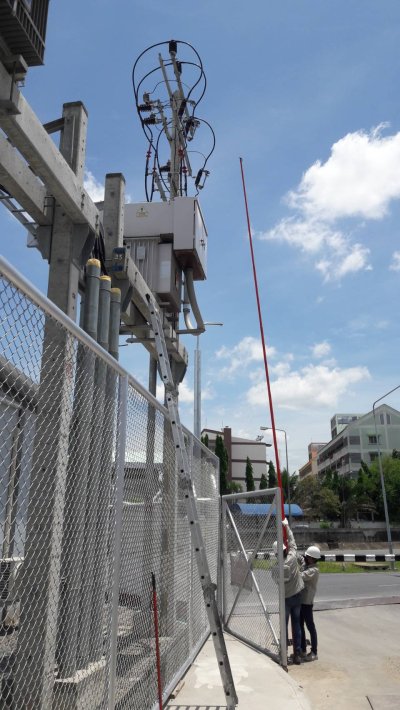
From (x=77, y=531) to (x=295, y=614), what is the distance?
5.12 m

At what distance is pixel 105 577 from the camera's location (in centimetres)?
376

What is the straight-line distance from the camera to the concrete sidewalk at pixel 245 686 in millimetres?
5250

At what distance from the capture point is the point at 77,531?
3514 millimetres

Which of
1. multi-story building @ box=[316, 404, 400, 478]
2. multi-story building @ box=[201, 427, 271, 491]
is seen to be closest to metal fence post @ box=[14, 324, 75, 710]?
multi-story building @ box=[316, 404, 400, 478]

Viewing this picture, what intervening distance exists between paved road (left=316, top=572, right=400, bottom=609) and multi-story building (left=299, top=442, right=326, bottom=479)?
10167 cm

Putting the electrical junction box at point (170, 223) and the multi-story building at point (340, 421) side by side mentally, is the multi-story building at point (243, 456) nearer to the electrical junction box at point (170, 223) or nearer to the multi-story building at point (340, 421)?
the multi-story building at point (340, 421)

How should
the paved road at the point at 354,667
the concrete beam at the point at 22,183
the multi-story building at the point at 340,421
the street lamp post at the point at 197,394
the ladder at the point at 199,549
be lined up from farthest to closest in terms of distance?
the multi-story building at the point at 340,421 → the street lamp post at the point at 197,394 → the paved road at the point at 354,667 → the ladder at the point at 199,549 → the concrete beam at the point at 22,183

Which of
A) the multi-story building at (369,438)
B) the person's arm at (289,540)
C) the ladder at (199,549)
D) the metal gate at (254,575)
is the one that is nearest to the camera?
the ladder at (199,549)

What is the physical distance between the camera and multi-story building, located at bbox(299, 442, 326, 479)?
402 feet

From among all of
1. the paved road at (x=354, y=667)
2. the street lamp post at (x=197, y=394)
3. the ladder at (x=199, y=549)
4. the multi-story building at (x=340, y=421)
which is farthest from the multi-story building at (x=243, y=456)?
the ladder at (x=199, y=549)

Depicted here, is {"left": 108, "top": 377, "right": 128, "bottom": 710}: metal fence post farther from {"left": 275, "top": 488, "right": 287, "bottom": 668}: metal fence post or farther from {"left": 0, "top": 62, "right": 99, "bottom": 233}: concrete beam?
{"left": 275, "top": 488, "right": 287, "bottom": 668}: metal fence post

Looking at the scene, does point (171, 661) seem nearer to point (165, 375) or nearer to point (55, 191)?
point (165, 375)

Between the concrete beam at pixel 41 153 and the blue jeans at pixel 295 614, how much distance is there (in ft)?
18.2

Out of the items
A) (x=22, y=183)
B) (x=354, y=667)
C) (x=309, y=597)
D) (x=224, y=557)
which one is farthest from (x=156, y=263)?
(x=354, y=667)
